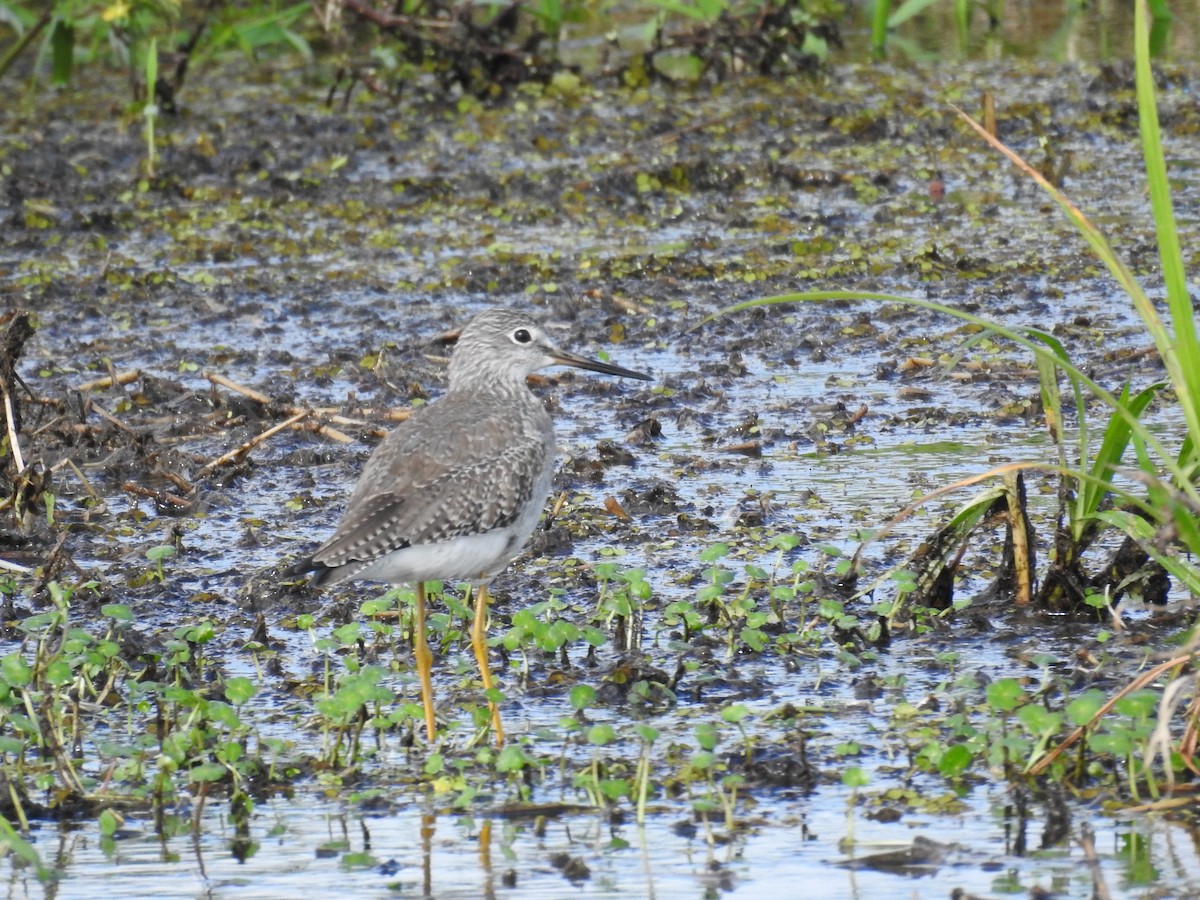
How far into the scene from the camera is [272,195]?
40.3ft

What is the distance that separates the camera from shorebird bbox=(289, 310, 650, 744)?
18.6 feet

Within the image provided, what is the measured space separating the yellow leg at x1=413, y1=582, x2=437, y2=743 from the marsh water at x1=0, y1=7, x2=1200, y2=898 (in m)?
0.07

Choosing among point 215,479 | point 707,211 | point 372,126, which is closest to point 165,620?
point 215,479

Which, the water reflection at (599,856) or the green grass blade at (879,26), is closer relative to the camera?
the water reflection at (599,856)

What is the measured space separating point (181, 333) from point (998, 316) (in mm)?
4090

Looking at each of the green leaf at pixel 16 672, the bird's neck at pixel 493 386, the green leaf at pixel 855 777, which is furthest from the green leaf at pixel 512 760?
the bird's neck at pixel 493 386

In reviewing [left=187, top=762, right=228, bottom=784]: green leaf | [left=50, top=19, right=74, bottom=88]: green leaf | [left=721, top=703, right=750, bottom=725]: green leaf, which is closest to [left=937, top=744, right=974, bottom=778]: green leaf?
[left=721, top=703, right=750, bottom=725]: green leaf

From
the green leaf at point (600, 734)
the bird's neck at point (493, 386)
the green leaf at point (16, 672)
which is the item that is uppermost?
the bird's neck at point (493, 386)

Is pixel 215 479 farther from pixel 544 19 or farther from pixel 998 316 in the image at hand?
pixel 544 19

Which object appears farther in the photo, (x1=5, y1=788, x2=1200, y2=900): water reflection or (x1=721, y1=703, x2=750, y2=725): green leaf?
(x1=721, y1=703, x2=750, y2=725): green leaf

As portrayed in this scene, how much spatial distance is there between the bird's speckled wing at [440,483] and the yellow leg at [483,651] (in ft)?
0.76

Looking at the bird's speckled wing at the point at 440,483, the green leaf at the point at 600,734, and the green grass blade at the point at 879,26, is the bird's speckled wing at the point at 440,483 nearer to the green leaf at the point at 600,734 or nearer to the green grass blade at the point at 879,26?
the green leaf at the point at 600,734

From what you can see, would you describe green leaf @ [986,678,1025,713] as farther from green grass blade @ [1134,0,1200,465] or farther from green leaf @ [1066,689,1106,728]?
green grass blade @ [1134,0,1200,465]

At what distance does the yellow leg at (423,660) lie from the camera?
18.1 ft
